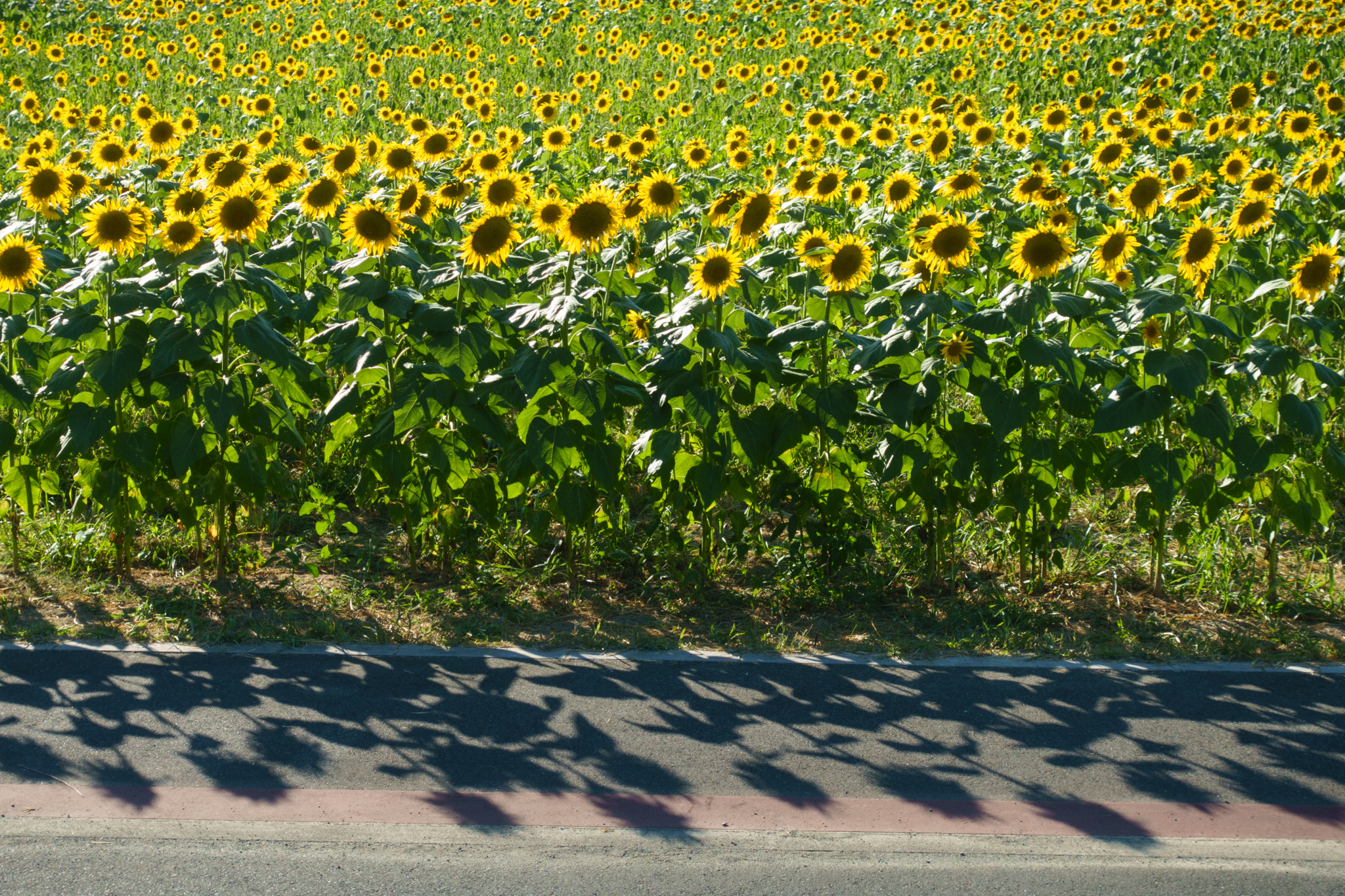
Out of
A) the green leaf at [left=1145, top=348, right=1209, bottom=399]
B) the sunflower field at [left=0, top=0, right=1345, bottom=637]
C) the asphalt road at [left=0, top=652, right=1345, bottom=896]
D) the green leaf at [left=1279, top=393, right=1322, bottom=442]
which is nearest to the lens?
the asphalt road at [left=0, top=652, right=1345, bottom=896]

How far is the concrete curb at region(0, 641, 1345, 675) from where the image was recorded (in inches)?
176

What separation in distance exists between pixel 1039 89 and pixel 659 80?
14.3ft

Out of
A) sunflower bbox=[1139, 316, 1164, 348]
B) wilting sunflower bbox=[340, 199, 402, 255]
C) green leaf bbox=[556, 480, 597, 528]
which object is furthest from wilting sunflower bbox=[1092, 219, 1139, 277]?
wilting sunflower bbox=[340, 199, 402, 255]

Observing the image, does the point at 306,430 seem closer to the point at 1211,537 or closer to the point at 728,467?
the point at 728,467

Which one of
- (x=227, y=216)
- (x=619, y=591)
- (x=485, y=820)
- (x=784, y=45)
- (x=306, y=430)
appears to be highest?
(x=784, y=45)

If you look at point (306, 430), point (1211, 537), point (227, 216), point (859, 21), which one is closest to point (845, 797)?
point (1211, 537)

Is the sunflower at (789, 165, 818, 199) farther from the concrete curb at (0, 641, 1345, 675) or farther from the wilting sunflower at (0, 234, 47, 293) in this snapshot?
the wilting sunflower at (0, 234, 47, 293)

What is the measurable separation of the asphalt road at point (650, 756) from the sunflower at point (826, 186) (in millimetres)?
2278

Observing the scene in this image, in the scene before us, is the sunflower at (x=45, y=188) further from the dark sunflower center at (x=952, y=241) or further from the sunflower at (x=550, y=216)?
the dark sunflower center at (x=952, y=241)

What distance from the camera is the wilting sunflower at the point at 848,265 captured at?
14.6 feet

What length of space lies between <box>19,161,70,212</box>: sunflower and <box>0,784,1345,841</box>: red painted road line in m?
2.41

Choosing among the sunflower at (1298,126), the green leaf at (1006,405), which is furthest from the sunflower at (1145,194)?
the sunflower at (1298,126)

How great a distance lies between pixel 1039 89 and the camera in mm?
13812

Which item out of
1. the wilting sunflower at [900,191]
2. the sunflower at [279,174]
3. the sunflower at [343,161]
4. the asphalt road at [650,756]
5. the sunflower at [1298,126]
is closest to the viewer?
the asphalt road at [650,756]
